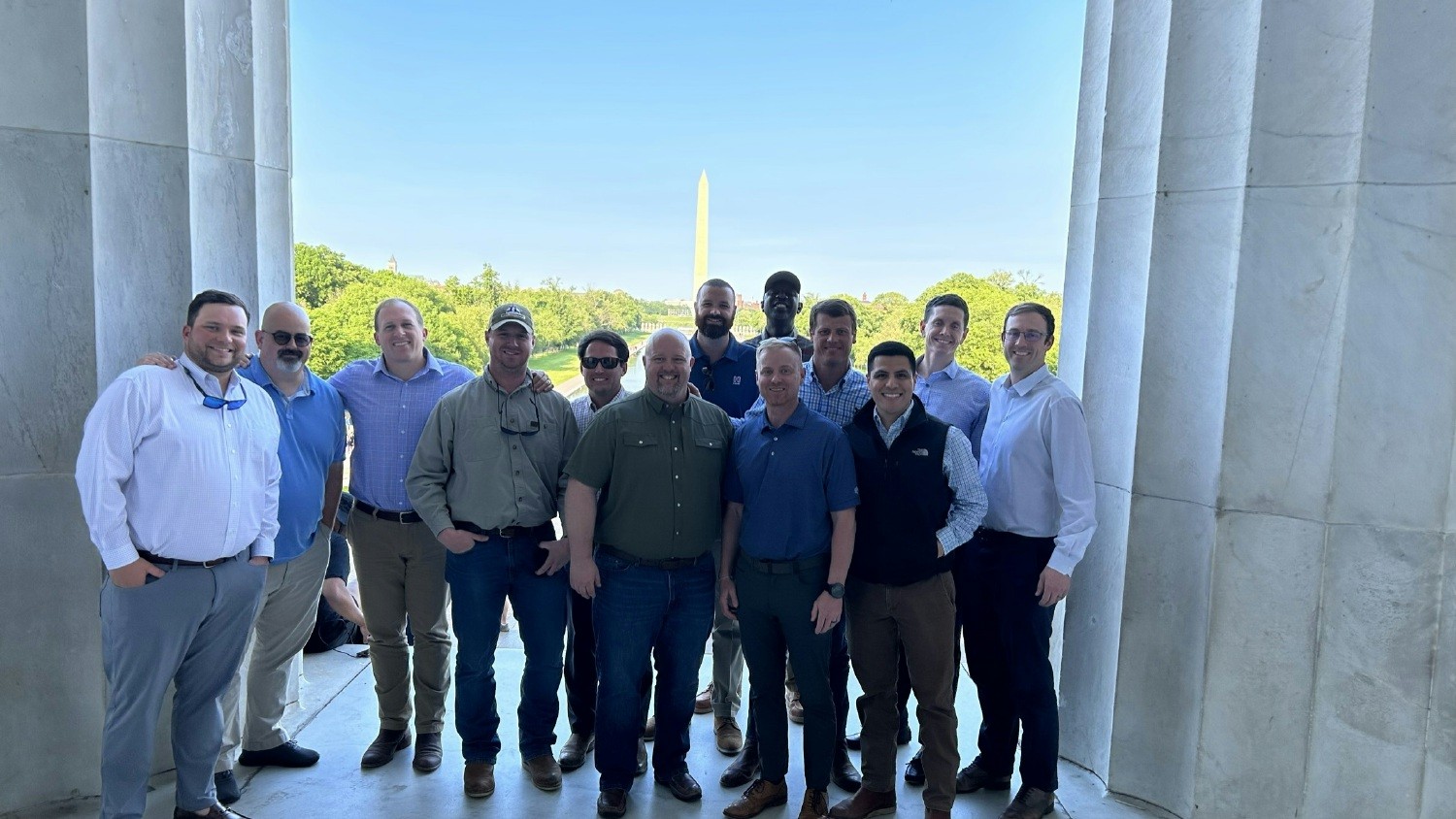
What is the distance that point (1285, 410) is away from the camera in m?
3.21

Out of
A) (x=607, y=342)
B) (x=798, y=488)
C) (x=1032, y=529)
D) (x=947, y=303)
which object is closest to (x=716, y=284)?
(x=607, y=342)

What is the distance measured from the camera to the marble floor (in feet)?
11.1

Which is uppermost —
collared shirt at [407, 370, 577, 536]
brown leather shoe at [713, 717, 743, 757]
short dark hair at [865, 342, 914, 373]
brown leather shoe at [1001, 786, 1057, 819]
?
short dark hair at [865, 342, 914, 373]

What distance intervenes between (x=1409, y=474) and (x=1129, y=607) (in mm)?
1082

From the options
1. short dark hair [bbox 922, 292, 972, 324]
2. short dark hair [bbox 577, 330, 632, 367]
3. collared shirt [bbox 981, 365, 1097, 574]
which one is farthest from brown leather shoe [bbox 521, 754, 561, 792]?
short dark hair [bbox 922, 292, 972, 324]

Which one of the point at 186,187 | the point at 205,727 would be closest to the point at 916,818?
the point at 205,727

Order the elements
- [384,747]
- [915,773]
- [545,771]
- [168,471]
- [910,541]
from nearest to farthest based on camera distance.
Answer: [168,471] < [910,541] < [545,771] < [915,773] < [384,747]

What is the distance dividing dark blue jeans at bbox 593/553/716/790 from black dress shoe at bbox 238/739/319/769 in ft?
4.51

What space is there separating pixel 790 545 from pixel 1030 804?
1.46m

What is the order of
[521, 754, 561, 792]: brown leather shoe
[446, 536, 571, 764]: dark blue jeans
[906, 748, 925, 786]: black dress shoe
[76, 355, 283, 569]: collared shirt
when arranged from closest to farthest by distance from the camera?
[76, 355, 283, 569]: collared shirt
[446, 536, 571, 764]: dark blue jeans
[521, 754, 561, 792]: brown leather shoe
[906, 748, 925, 786]: black dress shoe

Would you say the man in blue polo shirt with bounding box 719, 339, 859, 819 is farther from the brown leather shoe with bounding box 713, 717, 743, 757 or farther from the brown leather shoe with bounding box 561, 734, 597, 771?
the brown leather shoe with bounding box 561, 734, 597, 771

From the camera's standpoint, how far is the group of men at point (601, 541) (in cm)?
287

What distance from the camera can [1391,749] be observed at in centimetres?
320

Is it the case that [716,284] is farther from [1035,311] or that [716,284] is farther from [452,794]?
[452,794]
